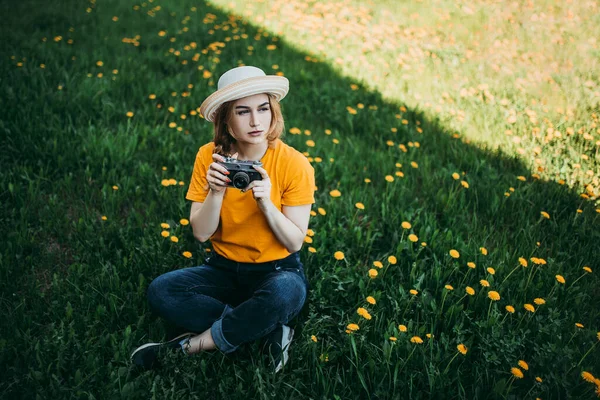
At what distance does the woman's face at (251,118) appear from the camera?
6.02 ft

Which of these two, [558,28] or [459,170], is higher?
[558,28]

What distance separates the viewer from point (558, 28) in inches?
212

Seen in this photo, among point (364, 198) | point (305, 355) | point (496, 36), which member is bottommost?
point (305, 355)

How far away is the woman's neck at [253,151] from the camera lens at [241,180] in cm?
31

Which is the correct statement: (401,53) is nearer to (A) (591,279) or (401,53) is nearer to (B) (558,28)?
(B) (558,28)

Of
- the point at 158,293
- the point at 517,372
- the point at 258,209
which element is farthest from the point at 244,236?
the point at 517,372

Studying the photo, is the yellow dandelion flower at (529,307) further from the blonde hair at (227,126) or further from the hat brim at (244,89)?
the hat brim at (244,89)

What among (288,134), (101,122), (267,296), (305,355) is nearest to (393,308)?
(305,355)

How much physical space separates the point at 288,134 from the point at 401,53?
2127 millimetres

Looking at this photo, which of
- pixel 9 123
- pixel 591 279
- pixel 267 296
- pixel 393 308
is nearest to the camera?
pixel 267 296

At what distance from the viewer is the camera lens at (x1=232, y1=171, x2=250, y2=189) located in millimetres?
1700

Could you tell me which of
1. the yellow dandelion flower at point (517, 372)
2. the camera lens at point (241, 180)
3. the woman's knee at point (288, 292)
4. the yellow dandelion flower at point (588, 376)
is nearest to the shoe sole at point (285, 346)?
the woman's knee at point (288, 292)

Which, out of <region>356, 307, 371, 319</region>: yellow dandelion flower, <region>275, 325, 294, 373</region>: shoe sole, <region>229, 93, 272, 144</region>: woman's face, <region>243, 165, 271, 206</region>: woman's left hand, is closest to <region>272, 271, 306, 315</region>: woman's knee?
<region>275, 325, 294, 373</region>: shoe sole

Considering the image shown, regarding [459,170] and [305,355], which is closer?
[305,355]
